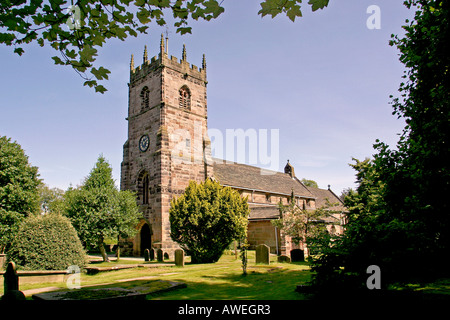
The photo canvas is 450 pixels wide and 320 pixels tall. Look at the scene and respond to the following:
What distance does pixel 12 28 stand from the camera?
443 centimetres

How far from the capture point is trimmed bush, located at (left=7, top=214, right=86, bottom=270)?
1374cm

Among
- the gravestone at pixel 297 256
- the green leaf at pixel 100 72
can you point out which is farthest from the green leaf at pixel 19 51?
the gravestone at pixel 297 256

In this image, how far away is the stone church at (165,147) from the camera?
87.6 feet

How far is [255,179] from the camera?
3931 centimetres

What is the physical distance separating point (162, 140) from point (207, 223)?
11094 mm

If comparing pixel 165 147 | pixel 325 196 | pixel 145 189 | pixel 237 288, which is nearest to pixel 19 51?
pixel 237 288

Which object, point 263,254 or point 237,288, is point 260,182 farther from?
point 237,288

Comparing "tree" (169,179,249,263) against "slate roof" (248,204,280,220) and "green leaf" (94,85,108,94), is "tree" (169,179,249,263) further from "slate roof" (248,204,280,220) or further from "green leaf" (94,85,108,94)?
"green leaf" (94,85,108,94)

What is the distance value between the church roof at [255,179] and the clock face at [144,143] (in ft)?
25.6

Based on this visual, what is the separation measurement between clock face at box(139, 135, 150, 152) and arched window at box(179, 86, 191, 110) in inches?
183

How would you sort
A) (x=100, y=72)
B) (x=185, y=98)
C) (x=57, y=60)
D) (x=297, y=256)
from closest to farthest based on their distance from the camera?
(x=57, y=60), (x=100, y=72), (x=297, y=256), (x=185, y=98)

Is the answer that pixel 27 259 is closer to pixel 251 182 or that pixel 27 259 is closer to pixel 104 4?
pixel 104 4

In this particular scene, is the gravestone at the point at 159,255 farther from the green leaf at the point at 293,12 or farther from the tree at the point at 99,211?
the green leaf at the point at 293,12
